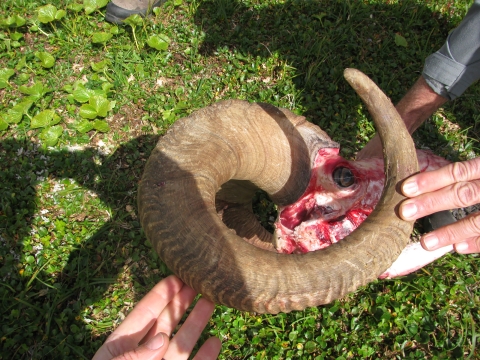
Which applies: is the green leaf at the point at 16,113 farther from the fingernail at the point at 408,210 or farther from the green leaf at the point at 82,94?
the fingernail at the point at 408,210

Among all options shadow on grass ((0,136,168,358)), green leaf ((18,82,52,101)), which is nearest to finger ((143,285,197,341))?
shadow on grass ((0,136,168,358))

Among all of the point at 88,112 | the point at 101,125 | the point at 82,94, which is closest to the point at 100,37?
the point at 82,94

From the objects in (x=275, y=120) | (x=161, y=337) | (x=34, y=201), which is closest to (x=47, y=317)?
(x=34, y=201)

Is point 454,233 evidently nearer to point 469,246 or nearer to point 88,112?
point 469,246

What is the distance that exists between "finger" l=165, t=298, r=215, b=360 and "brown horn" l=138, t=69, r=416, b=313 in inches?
34.0

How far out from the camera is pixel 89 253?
4.15m

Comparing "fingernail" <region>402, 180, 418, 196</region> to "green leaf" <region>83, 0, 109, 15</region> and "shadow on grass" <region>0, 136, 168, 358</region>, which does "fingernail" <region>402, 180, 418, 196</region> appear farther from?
"green leaf" <region>83, 0, 109, 15</region>

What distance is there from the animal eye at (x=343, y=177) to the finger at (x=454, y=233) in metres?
0.63

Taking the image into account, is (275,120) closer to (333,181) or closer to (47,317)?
(333,181)

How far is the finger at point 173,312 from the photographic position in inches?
115

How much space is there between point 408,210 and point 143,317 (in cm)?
183

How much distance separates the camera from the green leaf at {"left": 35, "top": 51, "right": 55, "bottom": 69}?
499cm

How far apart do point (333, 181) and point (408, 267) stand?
1512 mm

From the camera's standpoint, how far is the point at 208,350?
118 inches
